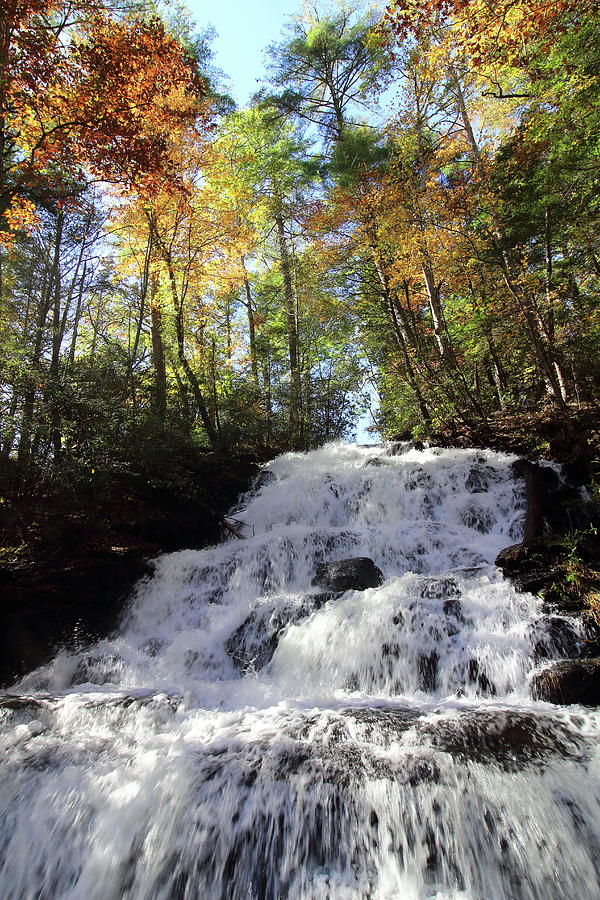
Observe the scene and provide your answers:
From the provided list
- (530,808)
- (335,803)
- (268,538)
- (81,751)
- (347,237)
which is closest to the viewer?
(530,808)

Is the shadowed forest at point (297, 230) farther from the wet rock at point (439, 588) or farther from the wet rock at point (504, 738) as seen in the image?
the wet rock at point (504, 738)

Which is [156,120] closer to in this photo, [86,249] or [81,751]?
[86,249]

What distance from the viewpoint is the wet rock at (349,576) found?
571cm

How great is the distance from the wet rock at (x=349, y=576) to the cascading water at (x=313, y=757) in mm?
266

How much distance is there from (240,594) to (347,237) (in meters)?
10.1

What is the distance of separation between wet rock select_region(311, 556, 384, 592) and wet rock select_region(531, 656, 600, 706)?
7.95ft

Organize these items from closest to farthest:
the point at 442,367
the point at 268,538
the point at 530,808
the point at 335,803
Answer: the point at 530,808, the point at 335,803, the point at 268,538, the point at 442,367

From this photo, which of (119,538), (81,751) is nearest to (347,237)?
(119,538)

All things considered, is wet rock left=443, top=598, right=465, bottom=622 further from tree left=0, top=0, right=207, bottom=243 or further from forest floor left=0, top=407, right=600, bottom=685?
tree left=0, top=0, right=207, bottom=243

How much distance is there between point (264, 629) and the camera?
5340 millimetres

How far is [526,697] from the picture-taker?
3508 mm

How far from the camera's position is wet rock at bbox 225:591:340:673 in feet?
16.6

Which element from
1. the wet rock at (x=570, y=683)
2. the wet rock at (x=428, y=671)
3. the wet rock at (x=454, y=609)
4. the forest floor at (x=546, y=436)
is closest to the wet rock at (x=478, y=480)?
the forest floor at (x=546, y=436)

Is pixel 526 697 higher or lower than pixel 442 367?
lower
